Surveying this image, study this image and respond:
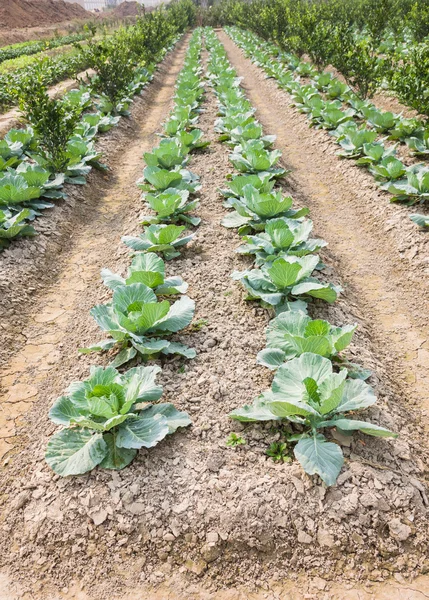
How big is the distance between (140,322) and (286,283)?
1.26 meters

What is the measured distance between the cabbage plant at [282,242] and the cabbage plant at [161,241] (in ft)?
2.24

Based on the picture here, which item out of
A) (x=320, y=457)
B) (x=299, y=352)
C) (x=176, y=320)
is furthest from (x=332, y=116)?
(x=320, y=457)

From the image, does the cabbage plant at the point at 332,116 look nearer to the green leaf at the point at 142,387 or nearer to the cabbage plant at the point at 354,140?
the cabbage plant at the point at 354,140

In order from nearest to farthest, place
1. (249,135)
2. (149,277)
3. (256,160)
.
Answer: (149,277) < (256,160) < (249,135)

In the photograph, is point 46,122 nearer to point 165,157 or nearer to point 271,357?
point 165,157

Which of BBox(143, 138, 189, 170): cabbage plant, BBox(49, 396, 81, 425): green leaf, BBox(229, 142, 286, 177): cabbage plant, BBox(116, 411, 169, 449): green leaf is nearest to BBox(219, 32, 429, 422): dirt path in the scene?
BBox(229, 142, 286, 177): cabbage plant

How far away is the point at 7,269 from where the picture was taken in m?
4.91

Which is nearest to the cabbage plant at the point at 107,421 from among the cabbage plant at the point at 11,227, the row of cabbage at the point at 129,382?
the row of cabbage at the point at 129,382

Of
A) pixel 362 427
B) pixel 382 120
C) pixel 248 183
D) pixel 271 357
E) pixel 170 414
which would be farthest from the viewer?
pixel 382 120

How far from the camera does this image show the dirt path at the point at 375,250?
3971mm

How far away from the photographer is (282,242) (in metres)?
4.34

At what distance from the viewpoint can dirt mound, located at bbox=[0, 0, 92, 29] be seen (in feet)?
133

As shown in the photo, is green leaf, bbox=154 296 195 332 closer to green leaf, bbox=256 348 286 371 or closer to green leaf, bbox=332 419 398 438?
green leaf, bbox=256 348 286 371

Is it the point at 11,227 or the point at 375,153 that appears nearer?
the point at 11,227
